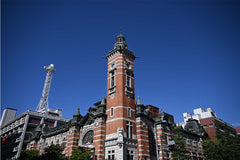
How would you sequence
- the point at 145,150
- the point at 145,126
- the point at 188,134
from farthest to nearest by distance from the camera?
the point at 188,134
the point at 145,126
the point at 145,150

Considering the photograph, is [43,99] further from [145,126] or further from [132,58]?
[145,126]

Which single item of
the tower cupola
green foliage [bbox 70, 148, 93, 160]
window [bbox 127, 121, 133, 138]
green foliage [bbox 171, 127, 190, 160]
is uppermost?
the tower cupola

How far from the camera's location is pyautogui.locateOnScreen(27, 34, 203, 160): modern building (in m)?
31.4

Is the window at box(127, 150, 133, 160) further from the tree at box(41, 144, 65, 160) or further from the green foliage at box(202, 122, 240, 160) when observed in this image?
the green foliage at box(202, 122, 240, 160)

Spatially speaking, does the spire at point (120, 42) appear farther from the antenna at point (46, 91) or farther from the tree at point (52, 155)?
the antenna at point (46, 91)

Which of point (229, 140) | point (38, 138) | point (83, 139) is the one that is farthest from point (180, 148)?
point (38, 138)

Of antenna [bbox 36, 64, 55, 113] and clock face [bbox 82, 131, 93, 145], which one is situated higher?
antenna [bbox 36, 64, 55, 113]

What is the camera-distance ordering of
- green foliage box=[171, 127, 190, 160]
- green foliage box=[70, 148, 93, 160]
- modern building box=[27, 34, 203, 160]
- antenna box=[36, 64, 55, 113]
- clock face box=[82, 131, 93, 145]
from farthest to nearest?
1. antenna box=[36, 64, 55, 113]
2. clock face box=[82, 131, 93, 145]
3. green foliage box=[171, 127, 190, 160]
4. modern building box=[27, 34, 203, 160]
5. green foliage box=[70, 148, 93, 160]

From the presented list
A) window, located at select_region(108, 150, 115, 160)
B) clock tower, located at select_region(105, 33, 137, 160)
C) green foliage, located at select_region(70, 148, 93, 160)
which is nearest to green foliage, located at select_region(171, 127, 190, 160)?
clock tower, located at select_region(105, 33, 137, 160)

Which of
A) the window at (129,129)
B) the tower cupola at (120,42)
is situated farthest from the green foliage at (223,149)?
the tower cupola at (120,42)

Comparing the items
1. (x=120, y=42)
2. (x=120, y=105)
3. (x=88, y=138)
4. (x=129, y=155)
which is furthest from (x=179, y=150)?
(x=120, y=42)

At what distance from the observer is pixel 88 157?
94.7ft

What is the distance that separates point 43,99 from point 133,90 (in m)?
65.3

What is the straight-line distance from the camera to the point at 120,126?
104 ft
